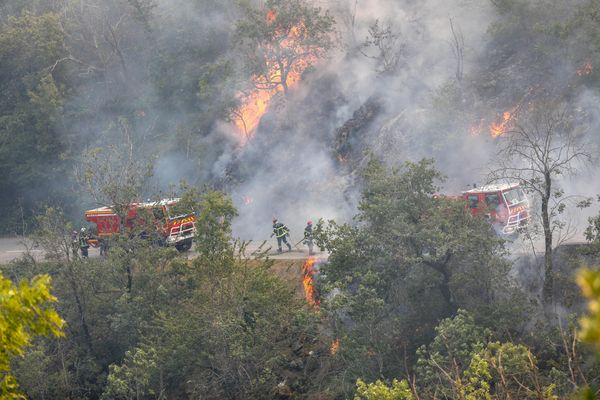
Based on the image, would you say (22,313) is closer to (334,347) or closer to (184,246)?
(334,347)

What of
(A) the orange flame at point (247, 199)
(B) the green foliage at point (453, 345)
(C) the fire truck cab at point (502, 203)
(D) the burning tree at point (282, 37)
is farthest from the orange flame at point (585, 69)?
(B) the green foliage at point (453, 345)

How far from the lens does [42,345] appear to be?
77.5ft

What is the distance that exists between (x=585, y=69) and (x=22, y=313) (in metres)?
28.5

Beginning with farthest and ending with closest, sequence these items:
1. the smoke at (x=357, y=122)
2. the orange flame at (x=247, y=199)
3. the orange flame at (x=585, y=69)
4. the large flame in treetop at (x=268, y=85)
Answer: the large flame in treetop at (x=268, y=85) → the orange flame at (x=247, y=199) → the smoke at (x=357, y=122) → the orange flame at (x=585, y=69)

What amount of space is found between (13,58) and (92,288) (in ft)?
78.8

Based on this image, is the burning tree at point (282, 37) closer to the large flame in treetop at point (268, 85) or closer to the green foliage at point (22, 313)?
the large flame in treetop at point (268, 85)

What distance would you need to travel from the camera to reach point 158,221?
91.1 feet

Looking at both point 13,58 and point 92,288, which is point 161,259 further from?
point 13,58

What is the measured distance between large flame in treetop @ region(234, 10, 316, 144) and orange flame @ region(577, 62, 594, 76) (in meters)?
13.3

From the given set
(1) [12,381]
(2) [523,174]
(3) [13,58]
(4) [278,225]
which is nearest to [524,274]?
(2) [523,174]

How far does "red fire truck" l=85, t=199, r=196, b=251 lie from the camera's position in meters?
27.3

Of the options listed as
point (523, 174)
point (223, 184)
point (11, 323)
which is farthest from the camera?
point (223, 184)

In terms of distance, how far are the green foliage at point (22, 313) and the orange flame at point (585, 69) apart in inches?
1103

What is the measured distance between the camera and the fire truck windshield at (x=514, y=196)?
975 inches
